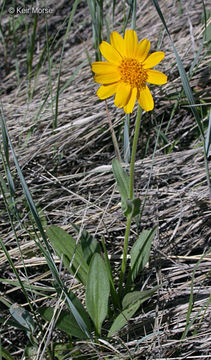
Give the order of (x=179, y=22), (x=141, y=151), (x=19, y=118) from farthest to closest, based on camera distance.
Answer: (x=179, y=22), (x=19, y=118), (x=141, y=151)

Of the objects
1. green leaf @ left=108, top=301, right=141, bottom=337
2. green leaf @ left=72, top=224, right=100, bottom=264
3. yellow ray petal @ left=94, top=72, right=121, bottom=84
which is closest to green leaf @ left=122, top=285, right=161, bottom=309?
green leaf @ left=108, top=301, right=141, bottom=337

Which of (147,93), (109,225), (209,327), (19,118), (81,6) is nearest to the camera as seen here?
(147,93)

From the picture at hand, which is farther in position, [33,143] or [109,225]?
[33,143]

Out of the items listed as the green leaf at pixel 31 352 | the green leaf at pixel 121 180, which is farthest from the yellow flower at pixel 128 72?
the green leaf at pixel 31 352

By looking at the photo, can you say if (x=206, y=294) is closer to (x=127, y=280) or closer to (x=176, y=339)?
(x=176, y=339)

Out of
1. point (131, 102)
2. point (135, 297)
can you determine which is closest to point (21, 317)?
point (135, 297)

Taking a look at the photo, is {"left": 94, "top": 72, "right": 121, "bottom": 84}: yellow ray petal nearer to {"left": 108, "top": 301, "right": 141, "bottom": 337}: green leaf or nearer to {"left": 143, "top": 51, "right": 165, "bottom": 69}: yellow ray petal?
{"left": 143, "top": 51, "right": 165, "bottom": 69}: yellow ray petal

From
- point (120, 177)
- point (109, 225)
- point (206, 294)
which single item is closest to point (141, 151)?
point (109, 225)
